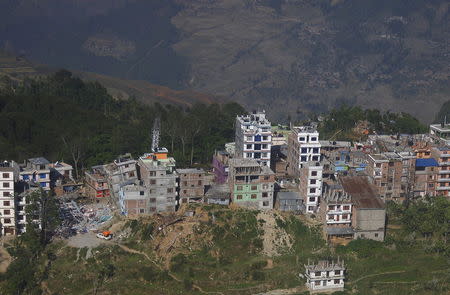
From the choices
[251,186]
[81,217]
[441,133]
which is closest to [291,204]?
[251,186]

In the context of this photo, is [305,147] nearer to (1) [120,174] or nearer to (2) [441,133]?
(2) [441,133]

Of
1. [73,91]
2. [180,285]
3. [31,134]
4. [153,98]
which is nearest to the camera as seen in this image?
[180,285]

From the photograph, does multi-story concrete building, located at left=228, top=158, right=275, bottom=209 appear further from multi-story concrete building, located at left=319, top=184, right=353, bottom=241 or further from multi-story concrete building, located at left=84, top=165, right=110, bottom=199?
multi-story concrete building, located at left=84, top=165, right=110, bottom=199

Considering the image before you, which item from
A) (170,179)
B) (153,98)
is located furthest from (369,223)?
(153,98)

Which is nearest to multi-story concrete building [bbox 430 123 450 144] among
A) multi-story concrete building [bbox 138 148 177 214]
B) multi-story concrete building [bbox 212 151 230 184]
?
multi-story concrete building [bbox 212 151 230 184]

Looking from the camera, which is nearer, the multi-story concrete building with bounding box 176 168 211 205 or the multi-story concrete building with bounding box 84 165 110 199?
the multi-story concrete building with bounding box 176 168 211 205

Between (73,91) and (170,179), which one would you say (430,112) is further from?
(170,179)

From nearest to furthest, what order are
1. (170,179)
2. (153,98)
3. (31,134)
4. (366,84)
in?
(170,179) < (31,134) < (153,98) < (366,84)
